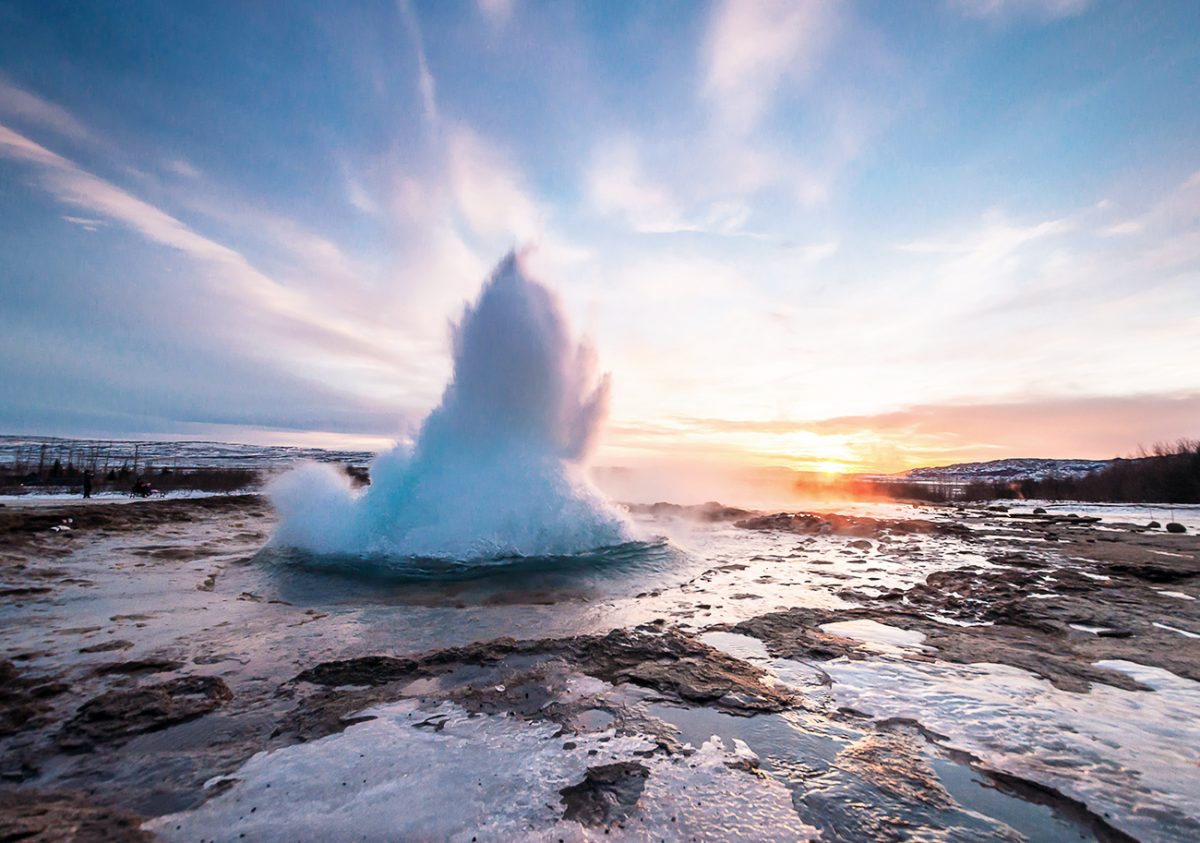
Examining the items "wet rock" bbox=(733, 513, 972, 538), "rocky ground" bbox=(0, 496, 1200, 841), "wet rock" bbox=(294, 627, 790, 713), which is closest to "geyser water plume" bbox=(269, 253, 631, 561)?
"rocky ground" bbox=(0, 496, 1200, 841)

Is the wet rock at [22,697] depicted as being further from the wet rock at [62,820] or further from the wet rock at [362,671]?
the wet rock at [362,671]

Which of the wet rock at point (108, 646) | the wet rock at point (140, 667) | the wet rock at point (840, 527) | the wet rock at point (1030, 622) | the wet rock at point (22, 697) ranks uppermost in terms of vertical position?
the wet rock at point (1030, 622)

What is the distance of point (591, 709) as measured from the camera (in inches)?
179

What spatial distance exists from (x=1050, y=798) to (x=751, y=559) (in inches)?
407

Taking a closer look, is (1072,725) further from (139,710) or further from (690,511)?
(690,511)

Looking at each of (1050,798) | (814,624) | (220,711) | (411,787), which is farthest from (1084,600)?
(220,711)

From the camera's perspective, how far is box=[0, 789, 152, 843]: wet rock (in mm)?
2744

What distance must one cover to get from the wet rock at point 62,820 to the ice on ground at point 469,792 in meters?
0.15

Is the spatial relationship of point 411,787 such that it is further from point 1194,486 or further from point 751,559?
point 1194,486

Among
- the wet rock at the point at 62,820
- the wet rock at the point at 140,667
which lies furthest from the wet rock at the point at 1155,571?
Answer: the wet rock at the point at 140,667

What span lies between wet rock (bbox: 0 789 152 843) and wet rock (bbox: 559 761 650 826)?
8.35 ft

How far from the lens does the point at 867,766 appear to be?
11.9 ft

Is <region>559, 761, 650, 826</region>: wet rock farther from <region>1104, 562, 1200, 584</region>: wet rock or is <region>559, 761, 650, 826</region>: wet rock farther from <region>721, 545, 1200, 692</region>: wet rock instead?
<region>1104, 562, 1200, 584</region>: wet rock

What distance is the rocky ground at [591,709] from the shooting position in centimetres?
309
